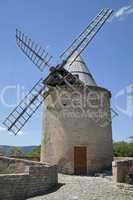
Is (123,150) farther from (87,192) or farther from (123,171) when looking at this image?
(87,192)

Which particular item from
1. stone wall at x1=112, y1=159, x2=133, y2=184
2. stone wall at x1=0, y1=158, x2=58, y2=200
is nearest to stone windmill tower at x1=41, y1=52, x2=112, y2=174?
stone wall at x1=0, y1=158, x2=58, y2=200

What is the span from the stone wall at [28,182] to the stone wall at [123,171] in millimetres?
2668

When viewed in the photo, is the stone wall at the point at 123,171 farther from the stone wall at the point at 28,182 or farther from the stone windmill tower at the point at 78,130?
the stone windmill tower at the point at 78,130

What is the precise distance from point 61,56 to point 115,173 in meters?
8.83

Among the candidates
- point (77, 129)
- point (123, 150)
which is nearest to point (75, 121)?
point (77, 129)

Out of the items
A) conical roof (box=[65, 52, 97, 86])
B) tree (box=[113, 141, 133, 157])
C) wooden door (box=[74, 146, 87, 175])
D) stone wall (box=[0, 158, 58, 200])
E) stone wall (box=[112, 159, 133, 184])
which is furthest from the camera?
tree (box=[113, 141, 133, 157])

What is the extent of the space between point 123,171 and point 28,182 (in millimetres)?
4011

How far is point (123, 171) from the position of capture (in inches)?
577

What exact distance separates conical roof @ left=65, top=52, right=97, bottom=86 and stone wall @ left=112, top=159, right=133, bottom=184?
6.62 metres

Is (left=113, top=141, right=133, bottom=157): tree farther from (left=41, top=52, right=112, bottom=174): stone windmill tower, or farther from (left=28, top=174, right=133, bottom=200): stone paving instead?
(left=28, top=174, right=133, bottom=200): stone paving

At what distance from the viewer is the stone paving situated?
12.6m

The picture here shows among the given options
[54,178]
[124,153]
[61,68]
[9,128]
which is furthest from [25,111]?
[124,153]

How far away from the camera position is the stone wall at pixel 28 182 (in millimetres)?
12523

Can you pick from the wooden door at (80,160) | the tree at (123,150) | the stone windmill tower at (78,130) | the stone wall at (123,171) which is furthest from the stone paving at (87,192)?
the tree at (123,150)
